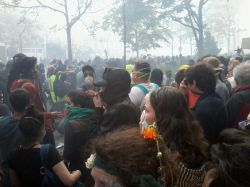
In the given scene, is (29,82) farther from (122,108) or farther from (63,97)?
(63,97)

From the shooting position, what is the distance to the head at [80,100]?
382 centimetres

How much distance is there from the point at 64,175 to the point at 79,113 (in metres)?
0.72

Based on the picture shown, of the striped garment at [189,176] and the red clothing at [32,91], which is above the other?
the red clothing at [32,91]

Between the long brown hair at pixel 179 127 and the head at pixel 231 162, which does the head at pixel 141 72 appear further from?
the head at pixel 231 162

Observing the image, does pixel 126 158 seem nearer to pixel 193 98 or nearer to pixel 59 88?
pixel 193 98

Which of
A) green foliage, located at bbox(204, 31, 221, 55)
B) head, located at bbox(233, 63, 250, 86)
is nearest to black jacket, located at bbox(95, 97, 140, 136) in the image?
head, located at bbox(233, 63, 250, 86)

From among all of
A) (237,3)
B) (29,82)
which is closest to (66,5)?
(29,82)

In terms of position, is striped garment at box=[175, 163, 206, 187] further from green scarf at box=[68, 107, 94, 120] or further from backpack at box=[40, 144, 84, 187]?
green scarf at box=[68, 107, 94, 120]

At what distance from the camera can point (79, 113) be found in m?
3.59

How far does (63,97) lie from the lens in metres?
9.52

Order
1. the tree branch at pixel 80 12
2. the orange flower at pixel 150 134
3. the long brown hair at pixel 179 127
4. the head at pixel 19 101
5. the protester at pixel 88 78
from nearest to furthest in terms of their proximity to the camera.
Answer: the orange flower at pixel 150 134
the long brown hair at pixel 179 127
the head at pixel 19 101
the protester at pixel 88 78
the tree branch at pixel 80 12

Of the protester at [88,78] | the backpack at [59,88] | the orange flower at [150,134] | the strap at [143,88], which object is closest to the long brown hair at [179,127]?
the orange flower at [150,134]

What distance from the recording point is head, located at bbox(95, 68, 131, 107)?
3605mm

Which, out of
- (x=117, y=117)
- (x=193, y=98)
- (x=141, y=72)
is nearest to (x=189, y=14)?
(x=141, y=72)
